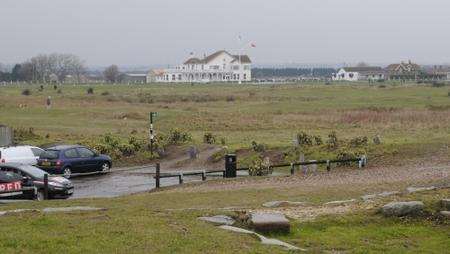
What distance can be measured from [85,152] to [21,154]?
2.84 m

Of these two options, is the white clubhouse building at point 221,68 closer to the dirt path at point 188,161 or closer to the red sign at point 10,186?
the dirt path at point 188,161

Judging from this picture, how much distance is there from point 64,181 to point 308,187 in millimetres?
8005

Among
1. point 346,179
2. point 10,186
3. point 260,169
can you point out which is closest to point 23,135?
point 260,169

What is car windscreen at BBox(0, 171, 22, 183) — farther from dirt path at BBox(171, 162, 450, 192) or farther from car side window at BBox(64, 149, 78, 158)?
car side window at BBox(64, 149, 78, 158)

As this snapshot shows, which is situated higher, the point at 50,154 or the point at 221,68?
the point at 221,68

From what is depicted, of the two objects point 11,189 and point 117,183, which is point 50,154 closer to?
point 117,183

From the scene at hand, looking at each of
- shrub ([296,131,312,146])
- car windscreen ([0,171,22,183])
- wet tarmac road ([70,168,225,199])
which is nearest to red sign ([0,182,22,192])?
car windscreen ([0,171,22,183])

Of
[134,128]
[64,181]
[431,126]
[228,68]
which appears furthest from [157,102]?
[228,68]

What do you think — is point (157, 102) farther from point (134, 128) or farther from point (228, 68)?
point (228, 68)

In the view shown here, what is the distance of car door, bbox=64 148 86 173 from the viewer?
31641mm

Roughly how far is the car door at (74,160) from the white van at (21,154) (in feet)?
4.87

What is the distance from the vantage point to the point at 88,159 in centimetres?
3231

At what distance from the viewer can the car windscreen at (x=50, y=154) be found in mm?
31297

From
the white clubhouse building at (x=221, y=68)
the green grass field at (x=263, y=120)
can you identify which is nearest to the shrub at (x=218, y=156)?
the green grass field at (x=263, y=120)
